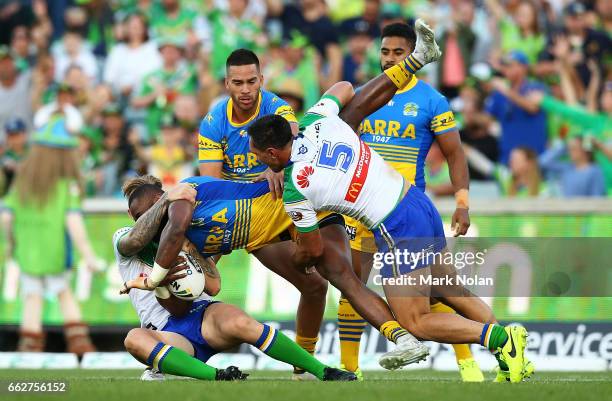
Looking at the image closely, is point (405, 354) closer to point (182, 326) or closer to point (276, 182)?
point (276, 182)

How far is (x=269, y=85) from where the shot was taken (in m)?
16.9

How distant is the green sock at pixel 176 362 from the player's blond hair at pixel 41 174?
6.14 meters

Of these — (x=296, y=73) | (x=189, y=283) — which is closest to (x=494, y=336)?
(x=189, y=283)

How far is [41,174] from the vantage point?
48.9ft

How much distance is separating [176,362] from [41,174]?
6561mm

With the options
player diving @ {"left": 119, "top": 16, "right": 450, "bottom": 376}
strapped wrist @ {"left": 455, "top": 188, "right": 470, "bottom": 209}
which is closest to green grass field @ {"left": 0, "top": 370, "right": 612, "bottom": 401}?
player diving @ {"left": 119, "top": 16, "right": 450, "bottom": 376}

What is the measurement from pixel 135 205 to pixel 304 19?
9.28 meters

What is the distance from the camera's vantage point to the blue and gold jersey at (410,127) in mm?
10539

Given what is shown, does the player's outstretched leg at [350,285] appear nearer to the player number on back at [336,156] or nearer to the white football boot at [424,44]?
the player number on back at [336,156]

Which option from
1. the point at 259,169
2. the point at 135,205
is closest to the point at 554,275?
the point at 259,169

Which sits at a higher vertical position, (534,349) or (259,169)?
(259,169)

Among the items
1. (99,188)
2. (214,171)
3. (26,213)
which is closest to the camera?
(214,171)

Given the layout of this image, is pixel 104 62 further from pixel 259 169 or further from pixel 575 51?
pixel 259 169

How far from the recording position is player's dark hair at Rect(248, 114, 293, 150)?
880 centimetres
